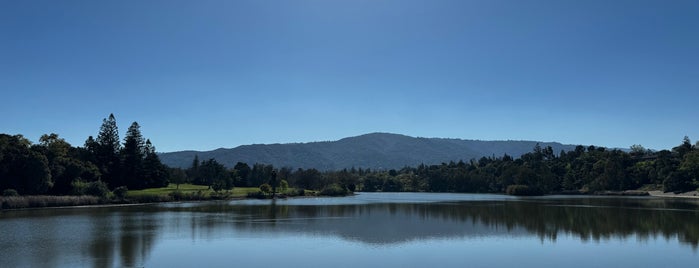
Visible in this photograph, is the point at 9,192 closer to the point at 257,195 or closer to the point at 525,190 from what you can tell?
the point at 257,195

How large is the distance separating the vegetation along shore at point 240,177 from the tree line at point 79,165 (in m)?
0.11

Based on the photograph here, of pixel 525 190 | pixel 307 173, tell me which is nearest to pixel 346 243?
pixel 525 190

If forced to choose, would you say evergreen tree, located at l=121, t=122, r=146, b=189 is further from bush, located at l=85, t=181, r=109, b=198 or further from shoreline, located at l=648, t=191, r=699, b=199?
shoreline, located at l=648, t=191, r=699, b=199

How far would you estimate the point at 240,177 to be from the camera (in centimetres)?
13400

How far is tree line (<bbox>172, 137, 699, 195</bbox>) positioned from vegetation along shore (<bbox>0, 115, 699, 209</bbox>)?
237mm

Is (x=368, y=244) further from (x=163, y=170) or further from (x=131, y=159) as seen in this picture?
(x=163, y=170)

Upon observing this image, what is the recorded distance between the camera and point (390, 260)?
23828mm

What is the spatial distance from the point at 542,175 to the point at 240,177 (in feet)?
244

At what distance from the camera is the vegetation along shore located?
64.0 metres

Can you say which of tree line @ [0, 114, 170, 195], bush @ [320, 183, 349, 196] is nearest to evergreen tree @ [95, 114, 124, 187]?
tree line @ [0, 114, 170, 195]

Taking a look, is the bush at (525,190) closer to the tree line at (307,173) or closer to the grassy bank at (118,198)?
the tree line at (307,173)

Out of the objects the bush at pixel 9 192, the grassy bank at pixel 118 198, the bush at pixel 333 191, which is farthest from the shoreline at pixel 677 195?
the bush at pixel 9 192

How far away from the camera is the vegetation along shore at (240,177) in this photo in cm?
6400

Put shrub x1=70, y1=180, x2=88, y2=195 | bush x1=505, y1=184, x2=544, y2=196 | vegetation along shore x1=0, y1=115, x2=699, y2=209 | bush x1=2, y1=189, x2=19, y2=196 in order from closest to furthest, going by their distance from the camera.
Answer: bush x1=2, y1=189, x2=19, y2=196, vegetation along shore x1=0, y1=115, x2=699, y2=209, shrub x1=70, y1=180, x2=88, y2=195, bush x1=505, y1=184, x2=544, y2=196
